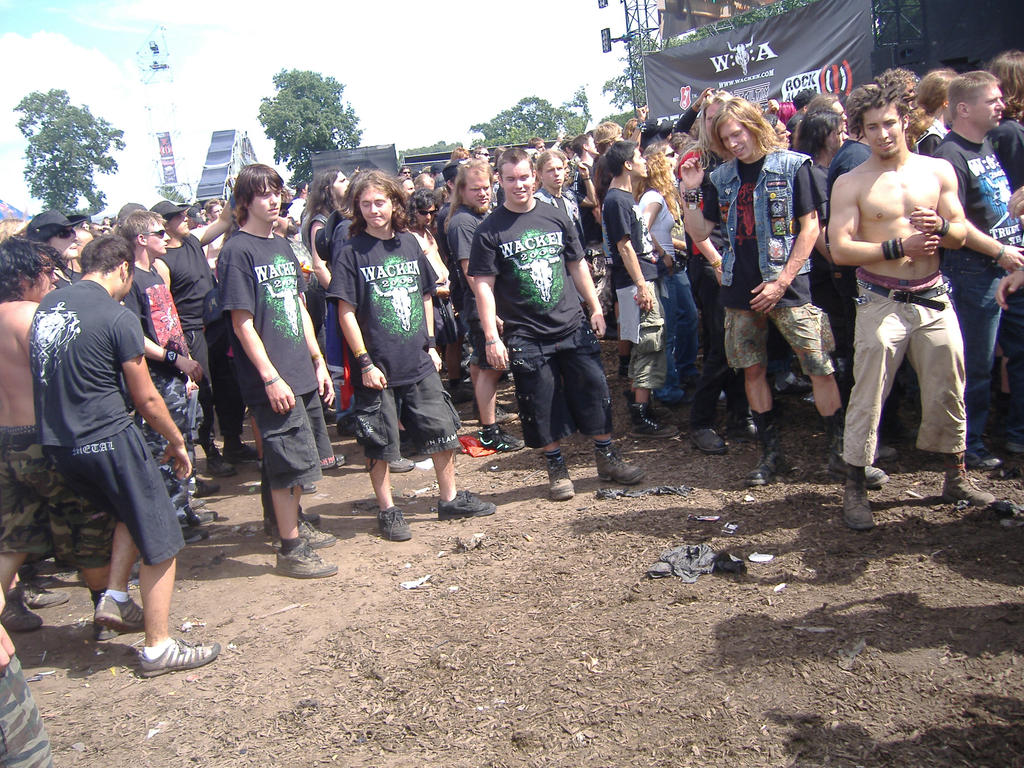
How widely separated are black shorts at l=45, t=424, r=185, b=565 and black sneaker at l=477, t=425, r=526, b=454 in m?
3.43

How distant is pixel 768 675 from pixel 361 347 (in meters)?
2.95

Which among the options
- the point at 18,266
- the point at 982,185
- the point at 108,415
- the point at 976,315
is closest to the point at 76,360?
the point at 108,415

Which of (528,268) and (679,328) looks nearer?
(528,268)

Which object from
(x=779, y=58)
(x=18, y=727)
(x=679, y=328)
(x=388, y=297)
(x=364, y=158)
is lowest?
(x=18, y=727)

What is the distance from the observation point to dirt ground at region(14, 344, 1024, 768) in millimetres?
2797

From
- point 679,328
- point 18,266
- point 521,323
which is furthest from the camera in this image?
point 679,328

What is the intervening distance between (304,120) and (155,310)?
72.9m

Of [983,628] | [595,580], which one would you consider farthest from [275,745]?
[983,628]

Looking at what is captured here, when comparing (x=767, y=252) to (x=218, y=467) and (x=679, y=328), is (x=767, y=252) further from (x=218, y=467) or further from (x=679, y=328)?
(x=218, y=467)

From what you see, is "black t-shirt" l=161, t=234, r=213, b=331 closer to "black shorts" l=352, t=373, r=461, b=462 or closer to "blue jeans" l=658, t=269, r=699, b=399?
"black shorts" l=352, t=373, r=461, b=462

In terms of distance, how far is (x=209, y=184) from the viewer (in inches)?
1035

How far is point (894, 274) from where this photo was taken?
4.04 metres

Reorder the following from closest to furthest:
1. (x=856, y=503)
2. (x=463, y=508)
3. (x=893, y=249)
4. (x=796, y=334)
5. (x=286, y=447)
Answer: (x=893, y=249), (x=856, y=503), (x=286, y=447), (x=796, y=334), (x=463, y=508)

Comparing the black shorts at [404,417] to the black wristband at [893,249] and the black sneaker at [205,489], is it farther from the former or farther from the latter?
the black wristband at [893,249]
